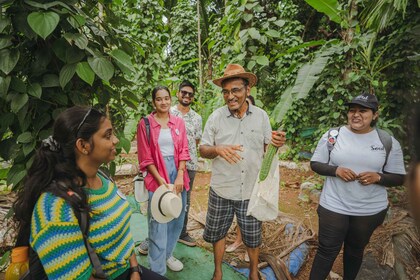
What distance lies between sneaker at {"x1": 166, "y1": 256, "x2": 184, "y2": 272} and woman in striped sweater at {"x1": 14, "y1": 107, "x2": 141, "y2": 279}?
1.30 meters

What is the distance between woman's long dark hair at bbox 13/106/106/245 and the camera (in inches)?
49.4

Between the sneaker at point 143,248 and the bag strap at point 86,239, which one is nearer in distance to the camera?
the bag strap at point 86,239

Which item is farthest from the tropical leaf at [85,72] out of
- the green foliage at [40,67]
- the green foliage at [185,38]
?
the green foliage at [185,38]

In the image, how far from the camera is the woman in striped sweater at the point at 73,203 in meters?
1.21

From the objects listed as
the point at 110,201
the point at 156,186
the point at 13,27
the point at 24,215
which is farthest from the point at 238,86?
the point at 24,215

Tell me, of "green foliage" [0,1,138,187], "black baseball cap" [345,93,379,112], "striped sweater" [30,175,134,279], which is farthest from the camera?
"black baseball cap" [345,93,379,112]

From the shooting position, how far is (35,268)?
1.26 meters

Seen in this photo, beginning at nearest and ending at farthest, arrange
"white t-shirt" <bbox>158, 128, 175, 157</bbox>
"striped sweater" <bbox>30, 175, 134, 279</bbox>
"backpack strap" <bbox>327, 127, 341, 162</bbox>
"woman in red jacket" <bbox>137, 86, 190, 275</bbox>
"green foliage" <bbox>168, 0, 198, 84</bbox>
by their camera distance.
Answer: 1. "striped sweater" <bbox>30, 175, 134, 279</bbox>
2. "backpack strap" <bbox>327, 127, 341, 162</bbox>
3. "woman in red jacket" <bbox>137, 86, 190, 275</bbox>
4. "white t-shirt" <bbox>158, 128, 175, 157</bbox>
5. "green foliage" <bbox>168, 0, 198, 84</bbox>

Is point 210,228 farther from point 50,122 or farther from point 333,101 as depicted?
point 333,101

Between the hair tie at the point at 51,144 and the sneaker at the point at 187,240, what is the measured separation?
226cm

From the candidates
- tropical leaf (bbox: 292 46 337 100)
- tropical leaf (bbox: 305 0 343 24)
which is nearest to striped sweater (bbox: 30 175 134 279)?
tropical leaf (bbox: 292 46 337 100)

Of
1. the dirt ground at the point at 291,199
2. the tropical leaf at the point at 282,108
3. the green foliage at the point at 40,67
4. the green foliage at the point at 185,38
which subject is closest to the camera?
the green foliage at the point at 40,67

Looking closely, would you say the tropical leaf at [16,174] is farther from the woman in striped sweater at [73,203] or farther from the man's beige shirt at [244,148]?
the man's beige shirt at [244,148]

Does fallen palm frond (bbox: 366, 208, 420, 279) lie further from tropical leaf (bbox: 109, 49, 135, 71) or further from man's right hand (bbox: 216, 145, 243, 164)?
tropical leaf (bbox: 109, 49, 135, 71)
